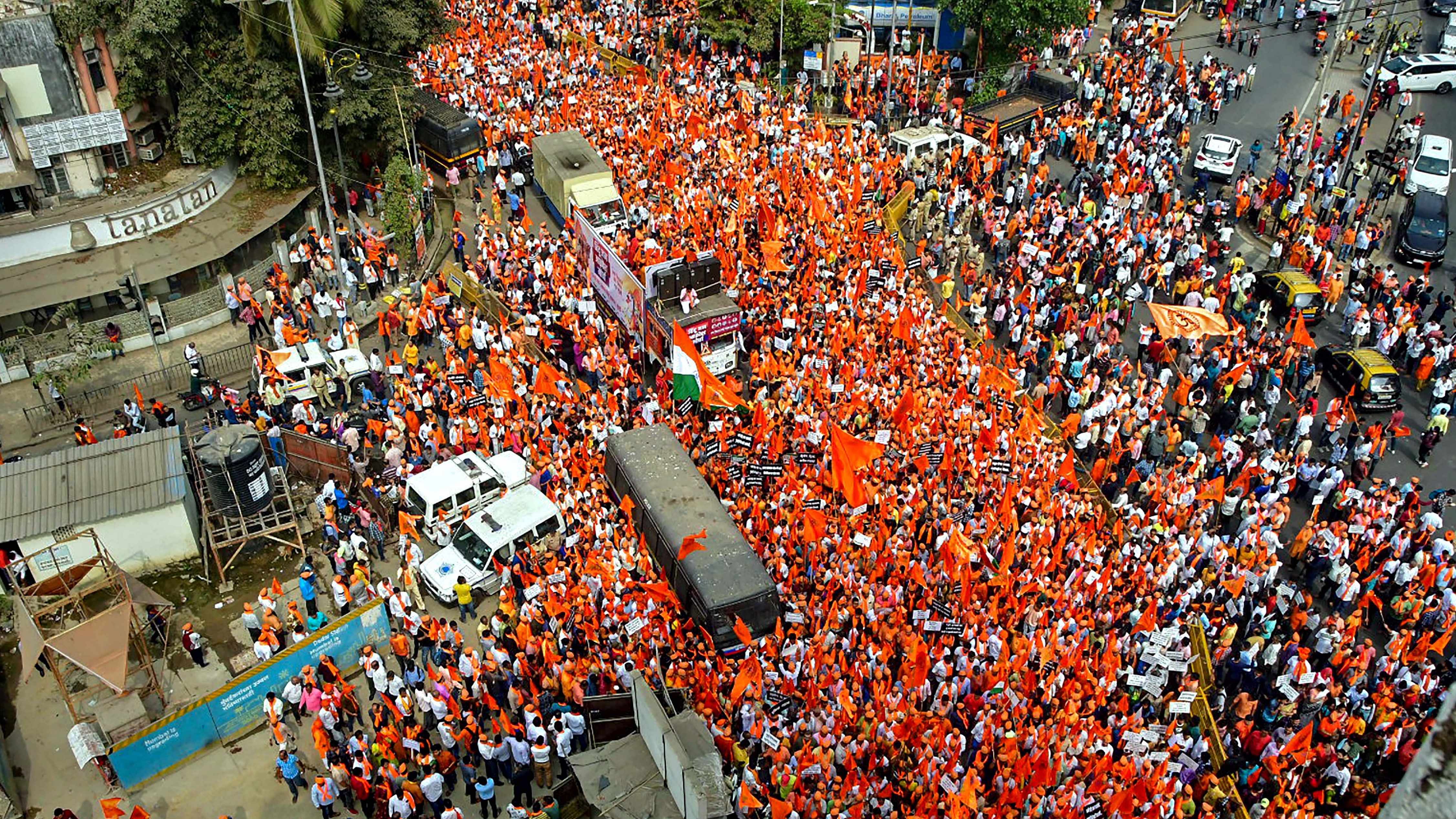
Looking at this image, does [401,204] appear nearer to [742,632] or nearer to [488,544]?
[488,544]

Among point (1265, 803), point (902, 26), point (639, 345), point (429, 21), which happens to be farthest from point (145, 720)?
point (902, 26)

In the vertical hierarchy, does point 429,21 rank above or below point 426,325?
above

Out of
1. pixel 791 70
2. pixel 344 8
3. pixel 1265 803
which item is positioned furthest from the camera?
pixel 791 70

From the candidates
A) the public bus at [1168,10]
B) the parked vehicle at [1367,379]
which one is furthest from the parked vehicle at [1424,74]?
the parked vehicle at [1367,379]

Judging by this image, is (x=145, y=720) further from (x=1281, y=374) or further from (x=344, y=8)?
(x=1281, y=374)

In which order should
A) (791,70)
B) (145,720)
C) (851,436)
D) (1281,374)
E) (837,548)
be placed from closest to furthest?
(145,720), (837,548), (851,436), (1281,374), (791,70)

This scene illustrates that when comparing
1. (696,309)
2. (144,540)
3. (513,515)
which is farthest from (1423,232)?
(144,540)
